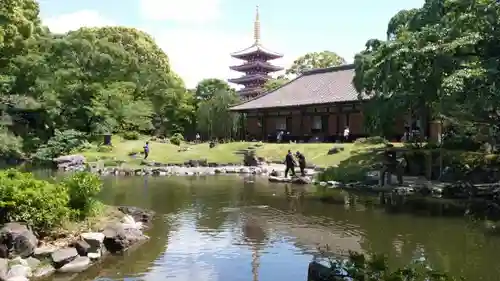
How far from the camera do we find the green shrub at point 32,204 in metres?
10.4

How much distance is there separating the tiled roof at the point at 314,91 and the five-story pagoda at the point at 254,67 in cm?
2079

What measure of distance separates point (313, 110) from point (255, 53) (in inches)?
1151

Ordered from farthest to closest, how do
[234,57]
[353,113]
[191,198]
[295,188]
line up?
[234,57], [353,113], [295,188], [191,198]

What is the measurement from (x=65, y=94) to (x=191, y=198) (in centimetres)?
2610

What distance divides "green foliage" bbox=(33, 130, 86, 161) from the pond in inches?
784

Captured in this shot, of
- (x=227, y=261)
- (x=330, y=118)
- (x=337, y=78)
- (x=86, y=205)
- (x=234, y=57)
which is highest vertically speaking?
(x=234, y=57)

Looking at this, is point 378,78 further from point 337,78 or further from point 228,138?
point 228,138

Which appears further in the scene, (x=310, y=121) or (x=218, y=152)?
(x=310, y=121)

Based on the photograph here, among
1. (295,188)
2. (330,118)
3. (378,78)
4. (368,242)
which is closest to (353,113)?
(330,118)

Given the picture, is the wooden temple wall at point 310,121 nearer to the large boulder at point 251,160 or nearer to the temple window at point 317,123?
the temple window at point 317,123

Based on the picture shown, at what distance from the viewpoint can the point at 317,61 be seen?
66.7m

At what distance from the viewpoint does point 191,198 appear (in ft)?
63.5

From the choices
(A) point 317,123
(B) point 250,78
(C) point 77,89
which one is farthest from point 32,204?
(B) point 250,78

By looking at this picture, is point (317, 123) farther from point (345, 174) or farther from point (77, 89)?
point (77, 89)
